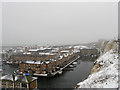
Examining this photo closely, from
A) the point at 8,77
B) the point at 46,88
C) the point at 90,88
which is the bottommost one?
the point at 46,88

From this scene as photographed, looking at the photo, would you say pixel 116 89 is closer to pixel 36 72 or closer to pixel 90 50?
pixel 36 72

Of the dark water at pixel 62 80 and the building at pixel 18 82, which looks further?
the dark water at pixel 62 80

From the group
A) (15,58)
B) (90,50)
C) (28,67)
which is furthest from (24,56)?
(90,50)

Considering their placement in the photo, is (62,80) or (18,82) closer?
(18,82)

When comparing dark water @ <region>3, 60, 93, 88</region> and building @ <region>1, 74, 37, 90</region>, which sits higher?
building @ <region>1, 74, 37, 90</region>

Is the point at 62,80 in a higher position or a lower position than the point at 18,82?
lower

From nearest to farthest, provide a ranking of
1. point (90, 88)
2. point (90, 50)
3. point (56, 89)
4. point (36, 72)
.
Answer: point (90, 88) → point (56, 89) → point (36, 72) → point (90, 50)

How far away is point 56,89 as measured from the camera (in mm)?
17531

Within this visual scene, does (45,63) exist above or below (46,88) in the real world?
above

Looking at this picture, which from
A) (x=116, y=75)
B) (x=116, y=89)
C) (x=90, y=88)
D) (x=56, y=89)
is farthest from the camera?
(x=56, y=89)

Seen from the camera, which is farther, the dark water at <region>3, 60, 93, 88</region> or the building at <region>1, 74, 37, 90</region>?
the dark water at <region>3, 60, 93, 88</region>

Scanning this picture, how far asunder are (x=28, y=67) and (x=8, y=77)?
1028 cm

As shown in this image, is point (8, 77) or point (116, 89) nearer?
point (116, 89)

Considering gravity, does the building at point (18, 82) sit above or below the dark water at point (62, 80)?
above
